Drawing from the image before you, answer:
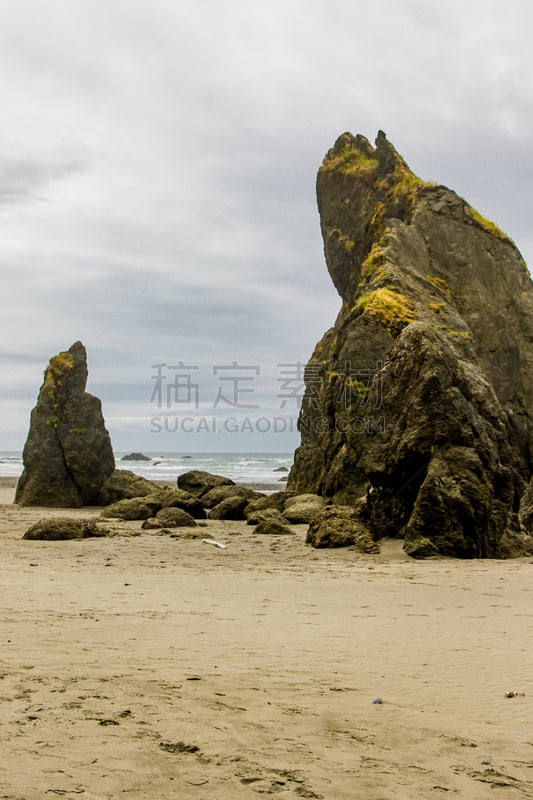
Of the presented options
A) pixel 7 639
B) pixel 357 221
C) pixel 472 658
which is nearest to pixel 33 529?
pixel 7 639

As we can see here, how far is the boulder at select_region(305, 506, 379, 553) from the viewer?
40.1ft

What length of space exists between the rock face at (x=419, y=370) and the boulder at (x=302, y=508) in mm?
737

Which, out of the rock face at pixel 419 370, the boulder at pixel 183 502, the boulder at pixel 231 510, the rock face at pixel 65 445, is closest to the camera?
the rock face at pixel 419 370

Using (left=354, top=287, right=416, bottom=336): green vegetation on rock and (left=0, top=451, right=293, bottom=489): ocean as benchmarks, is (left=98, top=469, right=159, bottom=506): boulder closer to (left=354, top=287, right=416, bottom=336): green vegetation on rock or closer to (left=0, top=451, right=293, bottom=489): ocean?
(left=354, top=287, right=416, bottom=336): green vegetation on rock

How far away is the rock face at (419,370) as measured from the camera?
1215cm

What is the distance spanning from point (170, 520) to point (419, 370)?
22.0ft

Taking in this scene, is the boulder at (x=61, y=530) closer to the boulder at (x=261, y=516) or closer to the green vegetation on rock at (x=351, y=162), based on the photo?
the boulder at (x=261, y=516)

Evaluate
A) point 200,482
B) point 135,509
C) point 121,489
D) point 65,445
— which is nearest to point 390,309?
point 135,509

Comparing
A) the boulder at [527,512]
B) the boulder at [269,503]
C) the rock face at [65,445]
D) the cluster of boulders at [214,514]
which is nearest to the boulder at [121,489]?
the cluster of boulders at [214,514]

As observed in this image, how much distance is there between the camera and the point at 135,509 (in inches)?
727

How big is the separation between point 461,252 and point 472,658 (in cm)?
2289

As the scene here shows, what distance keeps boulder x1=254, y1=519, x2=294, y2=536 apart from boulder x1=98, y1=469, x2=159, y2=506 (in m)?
10.1

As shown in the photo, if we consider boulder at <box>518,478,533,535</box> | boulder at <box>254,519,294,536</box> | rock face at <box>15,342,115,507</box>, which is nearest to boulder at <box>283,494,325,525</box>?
boulder at <box>254,519,294,536</box>

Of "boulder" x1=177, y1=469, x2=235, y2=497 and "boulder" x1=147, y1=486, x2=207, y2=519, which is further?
"boulder" x1=177, y1=469, x2=235, y2=497
